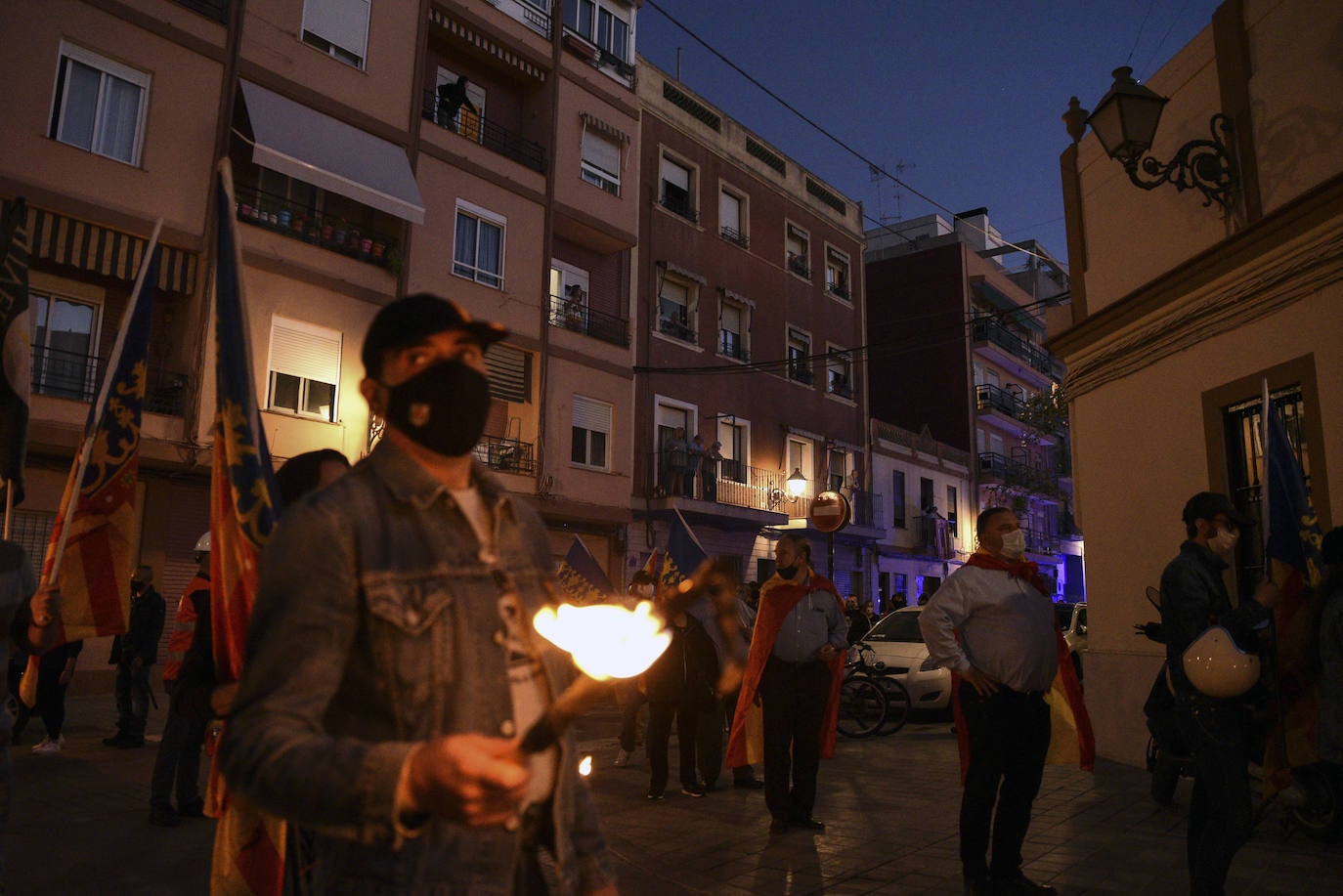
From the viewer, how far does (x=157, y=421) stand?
50.2 feet

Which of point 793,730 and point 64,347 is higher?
point 64,347

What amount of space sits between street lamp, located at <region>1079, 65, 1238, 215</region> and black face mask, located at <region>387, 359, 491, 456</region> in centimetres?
900

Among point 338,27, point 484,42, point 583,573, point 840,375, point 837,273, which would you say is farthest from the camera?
point 837,273

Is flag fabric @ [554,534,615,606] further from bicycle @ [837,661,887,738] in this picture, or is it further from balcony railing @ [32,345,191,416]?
balcony railing @ [32,345,191,416]

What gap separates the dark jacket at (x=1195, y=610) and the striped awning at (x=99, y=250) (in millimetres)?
14461

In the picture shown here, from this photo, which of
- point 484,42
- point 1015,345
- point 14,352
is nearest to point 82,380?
point 484,42

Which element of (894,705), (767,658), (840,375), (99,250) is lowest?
(894,705)

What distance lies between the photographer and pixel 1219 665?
4246mm

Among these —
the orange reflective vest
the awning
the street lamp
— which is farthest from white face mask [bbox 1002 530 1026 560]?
the awning

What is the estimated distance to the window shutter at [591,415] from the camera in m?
22.5

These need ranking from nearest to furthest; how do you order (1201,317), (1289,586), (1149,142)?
(1289,586), (1149,142), (1201,317)

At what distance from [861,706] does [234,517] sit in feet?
36.5

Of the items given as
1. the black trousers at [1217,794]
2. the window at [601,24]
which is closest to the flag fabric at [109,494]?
the black trousers at [1217,794]

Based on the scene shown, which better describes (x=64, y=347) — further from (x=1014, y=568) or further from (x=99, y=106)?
(x=1014, y=568)
